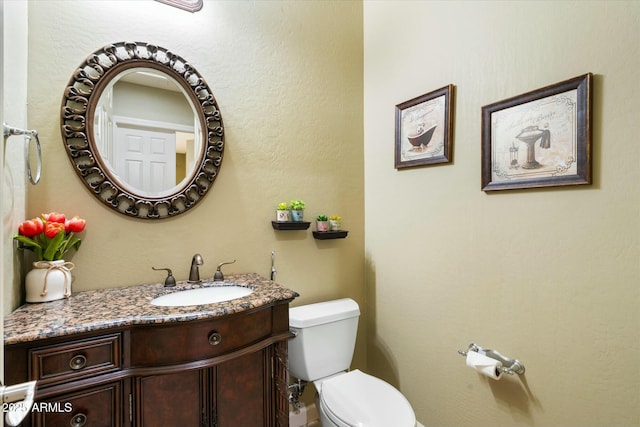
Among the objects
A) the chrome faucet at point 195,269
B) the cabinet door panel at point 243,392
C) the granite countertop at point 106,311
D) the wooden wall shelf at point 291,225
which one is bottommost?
the cabinet door panel at point 243,392

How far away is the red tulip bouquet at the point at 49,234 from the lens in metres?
1.27

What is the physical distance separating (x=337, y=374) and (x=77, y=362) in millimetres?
1258

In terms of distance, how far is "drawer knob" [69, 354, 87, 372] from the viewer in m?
1.05

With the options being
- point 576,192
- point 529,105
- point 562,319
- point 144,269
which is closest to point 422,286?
point 562,319

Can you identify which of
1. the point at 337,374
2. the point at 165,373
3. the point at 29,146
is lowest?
the point at 337,374

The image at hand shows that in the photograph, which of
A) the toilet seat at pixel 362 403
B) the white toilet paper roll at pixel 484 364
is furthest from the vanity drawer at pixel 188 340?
the white toilet paper roll at pixel 484 364

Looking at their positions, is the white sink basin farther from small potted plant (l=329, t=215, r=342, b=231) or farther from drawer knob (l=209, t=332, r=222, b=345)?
small potted plant (l=329, t=215, r=342, b=231)

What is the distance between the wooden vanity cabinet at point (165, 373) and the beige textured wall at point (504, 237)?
921 millimetres

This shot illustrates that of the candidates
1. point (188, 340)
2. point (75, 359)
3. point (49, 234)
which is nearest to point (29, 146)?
point (49, 234)

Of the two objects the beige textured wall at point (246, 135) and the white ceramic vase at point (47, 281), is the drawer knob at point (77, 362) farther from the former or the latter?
the beige textured wall at point (246, 135)

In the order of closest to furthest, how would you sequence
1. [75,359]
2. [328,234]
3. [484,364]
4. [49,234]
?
[75,359], [49,234], [484,364], [328,234]

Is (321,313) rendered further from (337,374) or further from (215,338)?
(215,338)

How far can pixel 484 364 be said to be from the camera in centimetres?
149

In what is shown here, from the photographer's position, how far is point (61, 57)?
1437 millimetres
